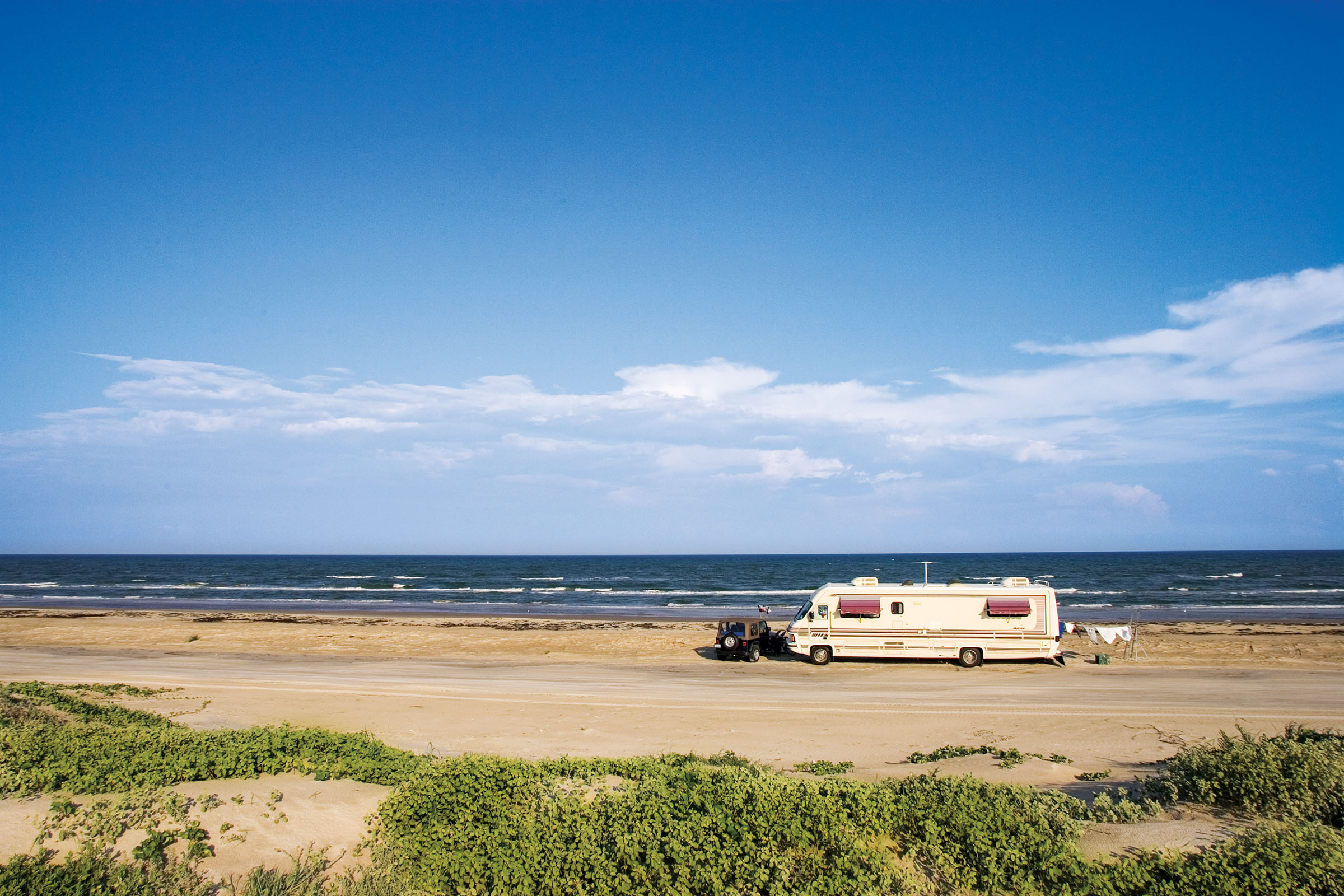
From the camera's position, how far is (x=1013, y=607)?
25.9 meters

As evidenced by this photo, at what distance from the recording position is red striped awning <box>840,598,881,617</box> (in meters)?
26.4

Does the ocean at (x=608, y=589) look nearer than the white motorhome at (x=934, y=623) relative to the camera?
No

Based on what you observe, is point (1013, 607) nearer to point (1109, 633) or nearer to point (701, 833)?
point (1109, 633)

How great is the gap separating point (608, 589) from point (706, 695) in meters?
51.7

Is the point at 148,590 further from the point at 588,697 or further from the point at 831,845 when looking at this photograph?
the point at 831,845

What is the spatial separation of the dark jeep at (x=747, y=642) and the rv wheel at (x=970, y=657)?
5.98 metres

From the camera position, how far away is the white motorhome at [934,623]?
85.1 ft

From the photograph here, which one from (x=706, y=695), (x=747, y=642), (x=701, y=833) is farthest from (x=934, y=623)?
(x=701, y=833)

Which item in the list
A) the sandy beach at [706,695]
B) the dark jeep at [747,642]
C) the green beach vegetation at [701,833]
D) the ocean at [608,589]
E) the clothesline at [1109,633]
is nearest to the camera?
the green beach vegetation at [701,833]

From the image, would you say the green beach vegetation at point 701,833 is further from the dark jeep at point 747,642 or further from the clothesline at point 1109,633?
the clothesline at point 1109,633

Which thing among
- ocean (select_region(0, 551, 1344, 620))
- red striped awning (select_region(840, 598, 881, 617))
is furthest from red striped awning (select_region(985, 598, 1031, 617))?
ocean (select_region(0, 551, 1344, 620))

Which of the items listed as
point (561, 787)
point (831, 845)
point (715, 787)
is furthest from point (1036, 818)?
point (561, 787)

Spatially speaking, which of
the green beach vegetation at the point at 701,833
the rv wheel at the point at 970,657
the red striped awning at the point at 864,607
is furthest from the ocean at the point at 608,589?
the green beach vegetation at the point at 701,833

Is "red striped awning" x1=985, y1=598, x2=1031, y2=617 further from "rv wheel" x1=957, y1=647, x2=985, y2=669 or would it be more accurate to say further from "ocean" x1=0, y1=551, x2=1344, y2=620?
"ocean" x1=0, y1=551, x2=1344, y2=620
